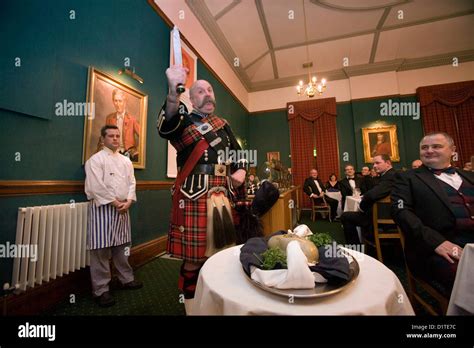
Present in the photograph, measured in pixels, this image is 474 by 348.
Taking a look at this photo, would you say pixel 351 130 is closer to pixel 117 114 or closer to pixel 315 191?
pixel 315 191

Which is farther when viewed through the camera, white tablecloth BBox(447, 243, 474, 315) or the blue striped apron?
the blue striped apron

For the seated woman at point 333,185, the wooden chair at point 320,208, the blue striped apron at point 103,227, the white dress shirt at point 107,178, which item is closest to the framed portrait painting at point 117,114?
the white dress shirt at point 107,178

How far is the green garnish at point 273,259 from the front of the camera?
23.7 inches

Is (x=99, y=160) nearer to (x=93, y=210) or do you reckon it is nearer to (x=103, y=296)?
(x=93, y=210)

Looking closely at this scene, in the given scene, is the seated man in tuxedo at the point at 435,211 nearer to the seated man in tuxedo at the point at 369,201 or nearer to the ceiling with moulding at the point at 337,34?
the seated man in tuxedo at the point at 369,201

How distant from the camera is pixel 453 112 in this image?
589 cm

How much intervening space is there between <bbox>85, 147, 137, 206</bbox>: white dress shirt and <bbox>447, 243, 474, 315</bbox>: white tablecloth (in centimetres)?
221

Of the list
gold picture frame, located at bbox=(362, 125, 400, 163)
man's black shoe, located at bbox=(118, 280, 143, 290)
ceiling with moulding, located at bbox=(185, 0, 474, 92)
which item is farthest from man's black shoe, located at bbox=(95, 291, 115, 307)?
gold picture frame, located at bbox=(362, 125, 400, 163)

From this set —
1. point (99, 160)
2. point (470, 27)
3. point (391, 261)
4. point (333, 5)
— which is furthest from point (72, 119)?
point (470, 27)

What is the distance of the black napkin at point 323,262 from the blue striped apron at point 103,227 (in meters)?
1.49

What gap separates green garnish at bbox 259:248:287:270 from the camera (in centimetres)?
60

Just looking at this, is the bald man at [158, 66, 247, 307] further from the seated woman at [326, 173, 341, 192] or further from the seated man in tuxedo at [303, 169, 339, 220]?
the seated woman at [326, 173, 341, 192]

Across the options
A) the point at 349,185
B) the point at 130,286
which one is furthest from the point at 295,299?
the point at 349,185

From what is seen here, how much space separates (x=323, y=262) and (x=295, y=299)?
18 cm
